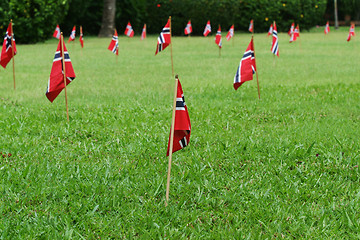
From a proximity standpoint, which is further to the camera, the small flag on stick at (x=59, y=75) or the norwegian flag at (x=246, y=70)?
the norwegian flag at (x=246, y=70)

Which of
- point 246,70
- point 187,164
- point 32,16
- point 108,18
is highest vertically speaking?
Answer: point 32,16

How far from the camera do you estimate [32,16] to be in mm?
22688

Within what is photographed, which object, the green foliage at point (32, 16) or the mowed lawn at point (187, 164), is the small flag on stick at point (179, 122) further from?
the green foliage at point (32, 16)

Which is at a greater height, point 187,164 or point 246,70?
point 246,70

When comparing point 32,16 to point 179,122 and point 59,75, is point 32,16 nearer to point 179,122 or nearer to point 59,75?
point 59,75

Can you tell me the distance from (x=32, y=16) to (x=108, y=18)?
5.65m

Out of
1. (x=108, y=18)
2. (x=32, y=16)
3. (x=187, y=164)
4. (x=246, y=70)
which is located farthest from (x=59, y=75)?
(x=108, y=18)

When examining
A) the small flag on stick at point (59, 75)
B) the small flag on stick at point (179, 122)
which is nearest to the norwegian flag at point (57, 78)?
the small flag on stick at point (59, 75)

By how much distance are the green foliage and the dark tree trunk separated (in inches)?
142

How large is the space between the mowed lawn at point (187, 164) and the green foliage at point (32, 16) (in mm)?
12591

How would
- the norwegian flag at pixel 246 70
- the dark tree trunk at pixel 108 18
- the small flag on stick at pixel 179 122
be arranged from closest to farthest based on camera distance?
the small flag on stick at pixel 179 122, the norwegian flag at pixel 246 70, the dark tree trunk at pixel 108 18

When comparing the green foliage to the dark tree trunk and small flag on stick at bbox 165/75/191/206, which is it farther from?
small flag on stick at bbox 165/75/191/206

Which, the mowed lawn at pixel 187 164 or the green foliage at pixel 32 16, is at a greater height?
the green foliage at pixel 32 16

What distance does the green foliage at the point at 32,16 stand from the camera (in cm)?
2134
